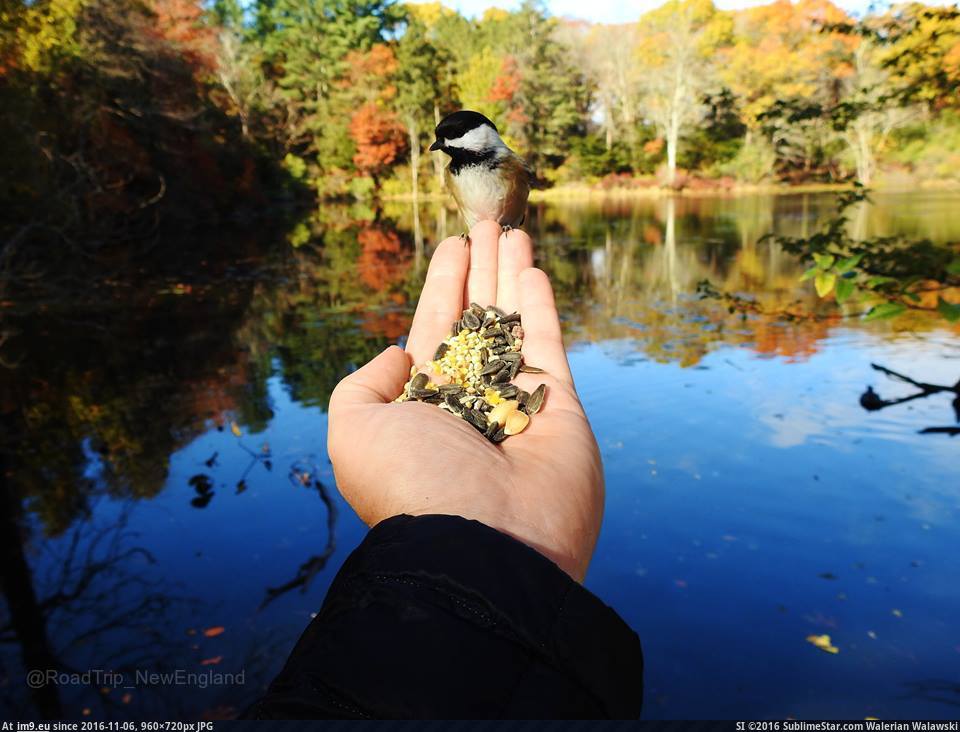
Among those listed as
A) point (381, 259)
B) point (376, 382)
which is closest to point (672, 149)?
point (381, 259)

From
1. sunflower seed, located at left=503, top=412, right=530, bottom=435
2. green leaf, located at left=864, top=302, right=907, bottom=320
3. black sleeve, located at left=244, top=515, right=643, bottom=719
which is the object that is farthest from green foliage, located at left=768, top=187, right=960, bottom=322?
black sleeve, located at left=244, top=515, right=643, bottom=719

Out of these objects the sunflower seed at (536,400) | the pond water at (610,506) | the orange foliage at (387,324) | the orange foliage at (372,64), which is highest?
the orange foliage at (372,64)

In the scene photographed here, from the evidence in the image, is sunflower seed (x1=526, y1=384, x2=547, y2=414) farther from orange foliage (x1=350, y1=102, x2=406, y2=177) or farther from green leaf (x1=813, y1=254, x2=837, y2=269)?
orange foliage (x1=350, y1=102, x2=406, y2=177)

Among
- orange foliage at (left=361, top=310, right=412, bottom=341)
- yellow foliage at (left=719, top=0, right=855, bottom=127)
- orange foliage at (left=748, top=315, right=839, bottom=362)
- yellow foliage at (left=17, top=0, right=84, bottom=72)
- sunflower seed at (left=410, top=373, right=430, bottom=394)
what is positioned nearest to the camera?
sunflower seed at (left=410, top=373, right=430, bottom=394)

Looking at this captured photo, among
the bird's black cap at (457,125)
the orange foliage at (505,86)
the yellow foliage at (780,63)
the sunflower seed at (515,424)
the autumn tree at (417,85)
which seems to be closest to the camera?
the sunflower seed at (515,424)

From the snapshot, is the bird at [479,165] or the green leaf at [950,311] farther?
the bird at [479,165]

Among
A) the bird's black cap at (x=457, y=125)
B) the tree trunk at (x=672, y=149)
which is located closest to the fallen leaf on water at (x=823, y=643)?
the bird's black cap at (x=457, y=125)

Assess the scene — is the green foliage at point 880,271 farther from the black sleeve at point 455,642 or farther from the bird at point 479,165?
the black sleeve at point 455,642

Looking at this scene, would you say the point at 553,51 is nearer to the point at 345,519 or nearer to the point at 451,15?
the point at 451,15
